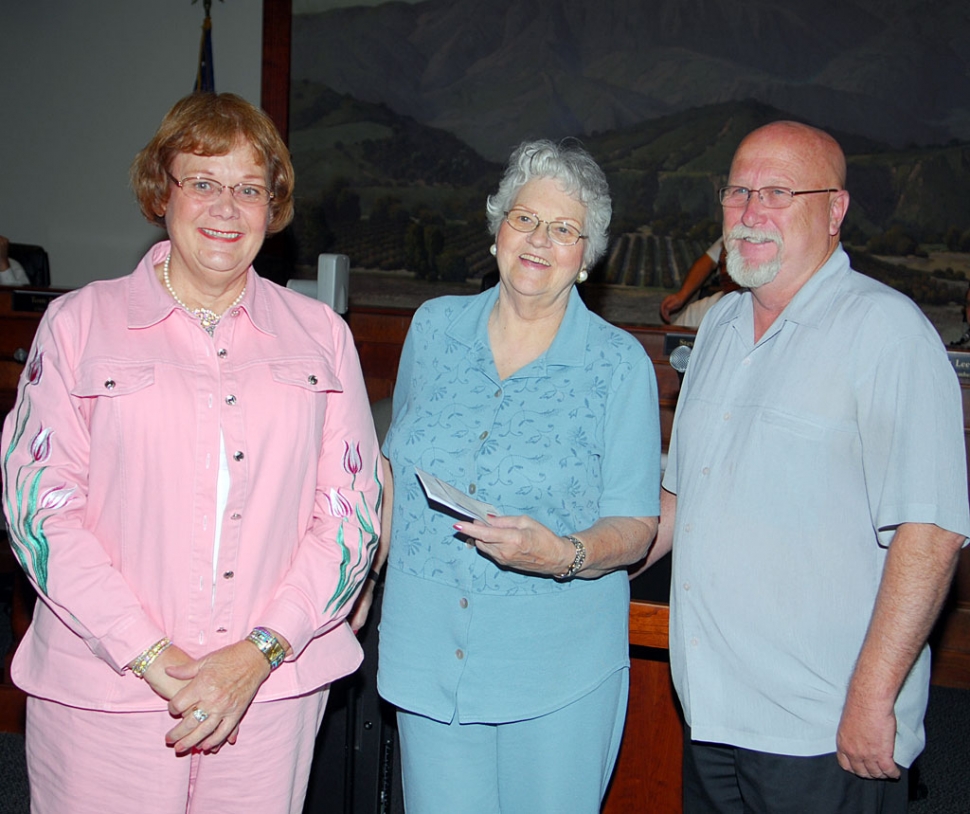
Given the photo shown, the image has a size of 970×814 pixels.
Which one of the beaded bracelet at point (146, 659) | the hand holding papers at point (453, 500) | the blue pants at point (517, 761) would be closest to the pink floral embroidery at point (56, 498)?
the beaded bracelet at point (146, 659)

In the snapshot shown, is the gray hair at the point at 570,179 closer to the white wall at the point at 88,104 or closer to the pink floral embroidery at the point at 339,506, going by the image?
the pink floral embroidery at the point at 339,506

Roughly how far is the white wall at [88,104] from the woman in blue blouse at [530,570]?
739 cm

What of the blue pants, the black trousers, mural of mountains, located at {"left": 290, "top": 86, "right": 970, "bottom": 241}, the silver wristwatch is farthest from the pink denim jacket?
mural of mountains, located at {"left": 290, "top": 86, "right": 970, "bottom": 241}

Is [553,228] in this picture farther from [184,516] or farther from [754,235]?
[184,516]

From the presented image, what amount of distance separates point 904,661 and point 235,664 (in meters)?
1.11

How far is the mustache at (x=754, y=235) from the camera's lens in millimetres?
1783

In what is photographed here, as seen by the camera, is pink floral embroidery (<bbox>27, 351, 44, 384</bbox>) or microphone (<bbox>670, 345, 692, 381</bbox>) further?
microphone (<bbox>670, 345, 692, 381</bbox>)

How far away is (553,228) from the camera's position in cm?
179

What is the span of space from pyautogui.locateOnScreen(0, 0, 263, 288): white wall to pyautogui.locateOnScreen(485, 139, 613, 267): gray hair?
7.25 metres

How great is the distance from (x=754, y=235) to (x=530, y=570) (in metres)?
0.80

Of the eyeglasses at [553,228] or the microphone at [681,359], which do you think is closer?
the eyeglasses at [553,228]

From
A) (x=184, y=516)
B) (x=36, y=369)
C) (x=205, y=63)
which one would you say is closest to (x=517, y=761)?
(x=184, y=516)

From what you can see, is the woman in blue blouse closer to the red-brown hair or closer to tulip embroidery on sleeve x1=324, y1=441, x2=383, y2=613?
tulip embroidery on sleeve x1=324, y1=441, x2=383, y2=613

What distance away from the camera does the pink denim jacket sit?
1.43 metres
